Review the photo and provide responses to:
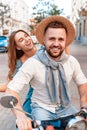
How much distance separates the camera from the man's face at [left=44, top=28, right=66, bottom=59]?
8.07 ft

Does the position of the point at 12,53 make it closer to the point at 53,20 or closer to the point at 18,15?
the point at 53,20

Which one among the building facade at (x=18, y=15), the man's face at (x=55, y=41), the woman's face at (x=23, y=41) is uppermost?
the man's face at (x=55, y=41)

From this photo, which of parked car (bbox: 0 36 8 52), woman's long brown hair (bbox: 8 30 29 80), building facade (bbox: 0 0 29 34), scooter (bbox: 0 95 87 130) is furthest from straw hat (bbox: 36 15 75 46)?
building facade (bbox: 0 0 29 34)

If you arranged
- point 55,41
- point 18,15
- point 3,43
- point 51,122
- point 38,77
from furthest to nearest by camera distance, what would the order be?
point 18,15, point 3,43, point 38,77, point 55,41, point 51,122

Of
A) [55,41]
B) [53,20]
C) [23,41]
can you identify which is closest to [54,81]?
[55,41]

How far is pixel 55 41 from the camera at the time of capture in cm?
247

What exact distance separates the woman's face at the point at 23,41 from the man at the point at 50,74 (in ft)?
2.54

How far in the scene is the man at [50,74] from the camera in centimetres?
248

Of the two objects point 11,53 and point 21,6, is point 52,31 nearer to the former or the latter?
point 11,53

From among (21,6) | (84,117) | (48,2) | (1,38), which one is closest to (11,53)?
(84,117)

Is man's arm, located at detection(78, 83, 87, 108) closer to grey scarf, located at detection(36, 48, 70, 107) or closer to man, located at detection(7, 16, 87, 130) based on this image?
man, located at detection(7, 16, 87, 130)

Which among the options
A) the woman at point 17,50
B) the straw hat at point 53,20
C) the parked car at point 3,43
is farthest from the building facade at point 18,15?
the straw hat at point 53,20

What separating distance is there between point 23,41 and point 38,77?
36.3 inches

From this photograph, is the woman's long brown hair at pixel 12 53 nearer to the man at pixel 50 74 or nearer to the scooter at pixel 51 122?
the man at pixel 50 74
